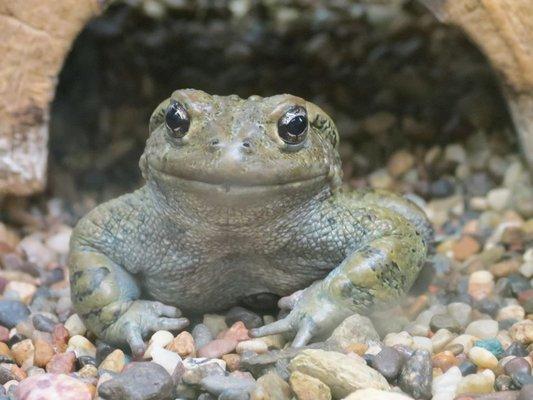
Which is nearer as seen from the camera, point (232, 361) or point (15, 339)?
point (232, 361)

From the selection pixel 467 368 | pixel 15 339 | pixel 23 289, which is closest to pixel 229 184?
pixel 467 368

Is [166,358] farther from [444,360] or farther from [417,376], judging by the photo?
[444,360]

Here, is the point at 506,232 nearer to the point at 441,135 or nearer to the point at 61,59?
the point at 441,135

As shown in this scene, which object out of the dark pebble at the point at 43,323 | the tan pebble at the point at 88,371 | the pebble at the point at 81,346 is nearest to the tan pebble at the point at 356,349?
the tan pebble at the point at 88,371

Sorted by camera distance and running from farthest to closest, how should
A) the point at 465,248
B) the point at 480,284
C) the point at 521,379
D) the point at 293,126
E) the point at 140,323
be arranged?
the point at 465,248 → the point at 480,284 → the point at 140,323 → the point at 293,126 → the point at 521,379

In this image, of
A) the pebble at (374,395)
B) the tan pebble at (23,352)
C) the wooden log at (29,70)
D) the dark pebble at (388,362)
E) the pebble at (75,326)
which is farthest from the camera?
the wooden log at (29,70)

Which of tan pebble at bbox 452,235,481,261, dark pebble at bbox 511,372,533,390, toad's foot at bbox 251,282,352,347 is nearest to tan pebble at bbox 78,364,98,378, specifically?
toad's foot at bbox 251,282,352,347

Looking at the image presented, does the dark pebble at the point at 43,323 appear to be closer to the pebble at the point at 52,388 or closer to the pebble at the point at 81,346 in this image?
the pebble at the point at 81,346
